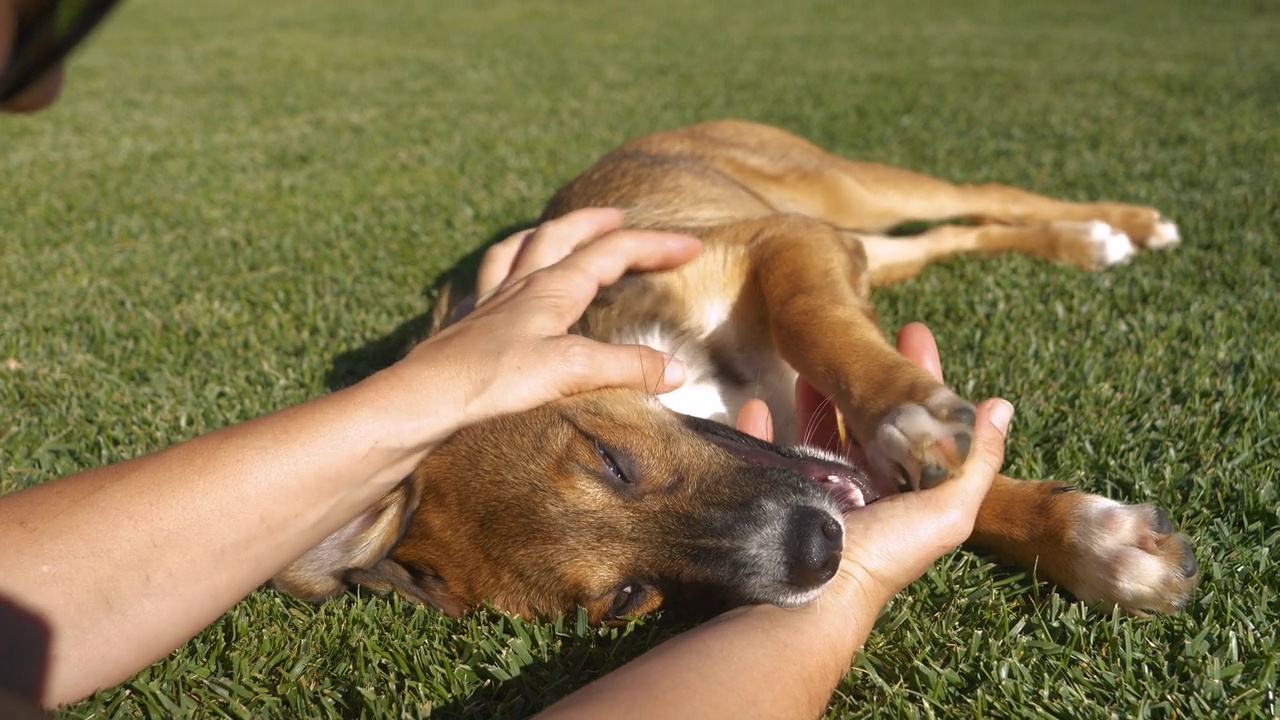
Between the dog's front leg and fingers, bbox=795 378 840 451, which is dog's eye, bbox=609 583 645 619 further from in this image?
fingers, bbox=795 378 840 451

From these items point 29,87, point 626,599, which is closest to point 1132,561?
point 626,599

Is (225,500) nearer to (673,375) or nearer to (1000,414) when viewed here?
(673,375)

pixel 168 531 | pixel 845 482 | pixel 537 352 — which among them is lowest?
pixel 845 482

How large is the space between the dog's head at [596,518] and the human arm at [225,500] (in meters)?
0.13

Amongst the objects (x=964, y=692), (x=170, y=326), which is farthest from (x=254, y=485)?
(x=170, y=326)

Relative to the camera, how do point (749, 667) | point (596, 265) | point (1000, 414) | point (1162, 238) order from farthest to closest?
1. point (1162, 238)
2. point (596, 265)
3. point (1000, 414)
4. point (749, 667)

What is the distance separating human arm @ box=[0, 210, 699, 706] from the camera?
6.92 ft

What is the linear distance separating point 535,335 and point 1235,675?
1778 mm

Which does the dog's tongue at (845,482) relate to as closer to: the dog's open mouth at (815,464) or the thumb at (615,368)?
the dog's open mouth at (815,464)

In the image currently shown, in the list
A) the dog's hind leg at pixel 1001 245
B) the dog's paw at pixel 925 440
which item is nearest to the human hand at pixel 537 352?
the dog's paw at pixel 925 440

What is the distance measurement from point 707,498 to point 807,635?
581mm

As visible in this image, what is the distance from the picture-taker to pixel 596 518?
2520mm

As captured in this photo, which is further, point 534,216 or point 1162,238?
point 534,216

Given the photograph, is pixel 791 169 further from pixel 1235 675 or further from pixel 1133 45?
pixel 1133 45
